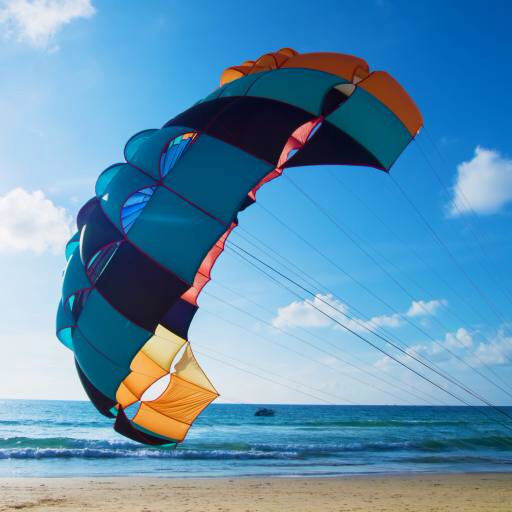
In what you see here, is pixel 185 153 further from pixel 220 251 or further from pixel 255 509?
pixel 255 509

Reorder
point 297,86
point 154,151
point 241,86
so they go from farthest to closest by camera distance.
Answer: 1. point 241,86
2. point 154,151
3. point 297,86

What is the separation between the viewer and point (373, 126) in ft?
19.2

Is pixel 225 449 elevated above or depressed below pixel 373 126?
below

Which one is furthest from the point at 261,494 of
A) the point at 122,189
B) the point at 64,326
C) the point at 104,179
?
the point at 122,189

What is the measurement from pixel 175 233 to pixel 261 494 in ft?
25.6

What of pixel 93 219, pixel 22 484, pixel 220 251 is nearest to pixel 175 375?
pixel 220 251

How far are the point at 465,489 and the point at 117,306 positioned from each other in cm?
1040

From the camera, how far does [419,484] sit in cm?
1264

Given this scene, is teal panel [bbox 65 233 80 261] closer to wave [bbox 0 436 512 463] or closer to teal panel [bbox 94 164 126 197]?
teal panel [bbox 94 164 126 197]

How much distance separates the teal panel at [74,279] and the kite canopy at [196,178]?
0.02 metres

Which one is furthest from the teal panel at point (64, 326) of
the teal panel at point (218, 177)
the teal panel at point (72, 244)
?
the teal panel at point (218, 177)

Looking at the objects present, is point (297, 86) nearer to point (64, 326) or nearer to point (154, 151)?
point (154, 151)

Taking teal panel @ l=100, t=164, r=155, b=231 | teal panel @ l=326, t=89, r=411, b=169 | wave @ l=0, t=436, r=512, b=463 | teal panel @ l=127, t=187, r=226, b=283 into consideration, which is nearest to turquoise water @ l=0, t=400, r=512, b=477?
wave @ l=0, t=436, r=512, b=463

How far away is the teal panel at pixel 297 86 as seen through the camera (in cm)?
552
